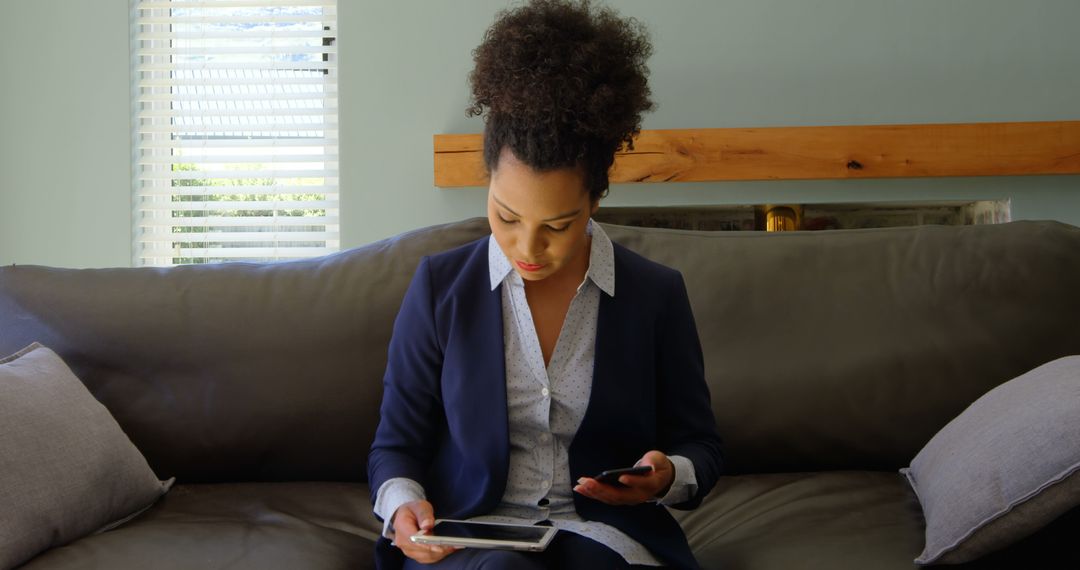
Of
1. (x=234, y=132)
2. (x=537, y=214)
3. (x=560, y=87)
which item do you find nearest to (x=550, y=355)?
(x=537, y=214)

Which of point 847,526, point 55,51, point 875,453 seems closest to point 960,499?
point 847,526

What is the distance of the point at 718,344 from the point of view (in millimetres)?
1848

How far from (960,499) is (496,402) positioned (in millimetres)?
649

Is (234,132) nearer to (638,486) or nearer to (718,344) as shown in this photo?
(718,344)

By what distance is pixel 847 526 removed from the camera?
1543 mm

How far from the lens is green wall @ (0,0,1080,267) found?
3469 mm

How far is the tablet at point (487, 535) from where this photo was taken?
111 centimetres

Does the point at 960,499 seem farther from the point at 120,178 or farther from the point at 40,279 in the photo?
the point at 120,178

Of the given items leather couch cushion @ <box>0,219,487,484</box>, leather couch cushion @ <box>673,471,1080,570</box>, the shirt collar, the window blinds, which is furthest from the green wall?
the shirt collar

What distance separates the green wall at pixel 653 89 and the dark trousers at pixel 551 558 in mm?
2328

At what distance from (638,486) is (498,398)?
0.75 ft

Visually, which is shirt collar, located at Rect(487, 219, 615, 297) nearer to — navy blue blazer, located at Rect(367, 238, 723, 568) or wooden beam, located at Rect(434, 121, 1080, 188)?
navy blue blazer, located at Rect(367, 238, 723, 568)

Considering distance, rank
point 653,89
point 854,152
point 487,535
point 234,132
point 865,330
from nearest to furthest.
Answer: point 487,535
point 865,330
point 854,152
point 653,89
point 234,132

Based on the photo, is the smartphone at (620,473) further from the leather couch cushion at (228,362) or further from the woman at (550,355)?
the leather couch cushion at (228,362)
